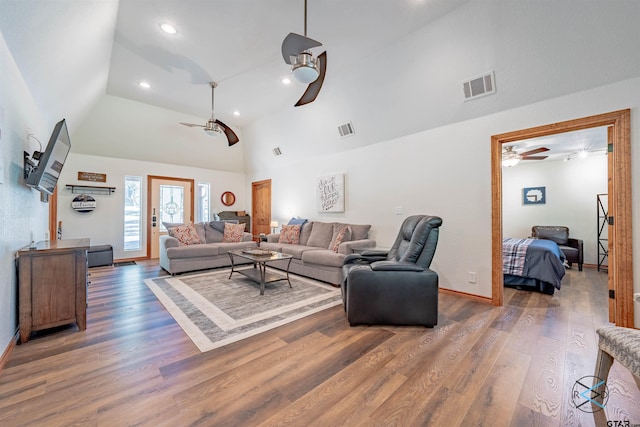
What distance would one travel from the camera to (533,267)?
374 cm

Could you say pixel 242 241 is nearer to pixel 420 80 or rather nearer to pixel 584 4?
pixel 420 80

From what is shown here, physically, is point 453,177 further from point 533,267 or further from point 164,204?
point 164,204

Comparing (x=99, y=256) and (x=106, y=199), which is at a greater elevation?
(x=106, y=199)

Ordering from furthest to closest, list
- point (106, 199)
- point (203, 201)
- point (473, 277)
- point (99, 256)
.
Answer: point (203, 201), point (106, 199), point (99, 256), point (473, 277)

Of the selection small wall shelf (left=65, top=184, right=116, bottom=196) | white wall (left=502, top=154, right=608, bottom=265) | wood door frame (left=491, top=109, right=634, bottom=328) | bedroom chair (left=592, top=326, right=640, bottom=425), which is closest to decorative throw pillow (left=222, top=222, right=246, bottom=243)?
small wall shelf (left=65, top=184, right=116, bottom=196)

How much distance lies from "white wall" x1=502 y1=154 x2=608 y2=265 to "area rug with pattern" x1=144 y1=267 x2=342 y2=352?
566 cm

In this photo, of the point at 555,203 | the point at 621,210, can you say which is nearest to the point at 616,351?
the point at 621,210

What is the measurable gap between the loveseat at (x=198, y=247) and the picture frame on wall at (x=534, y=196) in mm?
6672

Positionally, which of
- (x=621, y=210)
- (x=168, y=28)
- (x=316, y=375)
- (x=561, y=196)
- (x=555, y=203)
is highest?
(x=168, y=28)

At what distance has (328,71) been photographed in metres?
4.09

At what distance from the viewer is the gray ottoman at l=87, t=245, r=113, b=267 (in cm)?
520

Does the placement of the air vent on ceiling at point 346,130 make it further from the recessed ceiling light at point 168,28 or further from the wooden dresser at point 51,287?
the wooden dresser at point 51,287

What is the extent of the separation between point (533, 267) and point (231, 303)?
4217 millimetres

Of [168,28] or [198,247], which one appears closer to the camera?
[168,28]
